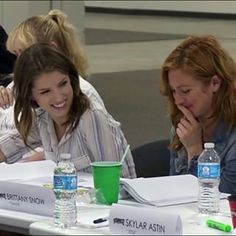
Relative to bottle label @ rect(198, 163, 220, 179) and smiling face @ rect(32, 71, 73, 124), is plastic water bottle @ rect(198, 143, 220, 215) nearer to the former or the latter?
bottle label @ rect(198, 163, 220, 179)

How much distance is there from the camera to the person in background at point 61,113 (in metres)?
3.58

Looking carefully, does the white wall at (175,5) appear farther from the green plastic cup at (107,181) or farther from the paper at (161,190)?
the green plastic cup at (107,181)

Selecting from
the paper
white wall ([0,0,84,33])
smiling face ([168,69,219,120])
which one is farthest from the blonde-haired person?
white wall ([0,0,84,33])

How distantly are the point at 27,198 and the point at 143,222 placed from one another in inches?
22.6

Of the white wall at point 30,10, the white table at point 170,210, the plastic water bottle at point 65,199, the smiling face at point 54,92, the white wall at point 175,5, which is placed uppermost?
the smiling face at point 54,92

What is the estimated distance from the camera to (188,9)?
18062 mm

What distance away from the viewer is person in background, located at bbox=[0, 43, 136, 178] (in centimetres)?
358

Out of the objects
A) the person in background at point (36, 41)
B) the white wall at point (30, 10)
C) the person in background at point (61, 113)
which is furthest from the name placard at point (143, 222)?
the white wall at point (30, 10)

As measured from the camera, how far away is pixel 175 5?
18578mm

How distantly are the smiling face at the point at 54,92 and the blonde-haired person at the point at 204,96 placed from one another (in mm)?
451

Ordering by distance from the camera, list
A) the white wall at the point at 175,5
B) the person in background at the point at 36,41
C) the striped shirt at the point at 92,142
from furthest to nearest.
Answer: the white wall at the point at 175,5
the person in background at the point at 36,41
the striped shirt at the point at 92,142

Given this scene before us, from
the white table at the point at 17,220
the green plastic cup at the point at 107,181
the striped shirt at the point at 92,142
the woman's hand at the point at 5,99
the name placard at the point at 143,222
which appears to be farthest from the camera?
the woman's hand at the point at 5,99

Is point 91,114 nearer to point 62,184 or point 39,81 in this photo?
point 39,81

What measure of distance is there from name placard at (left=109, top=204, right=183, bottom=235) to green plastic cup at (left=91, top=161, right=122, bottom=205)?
37cm
